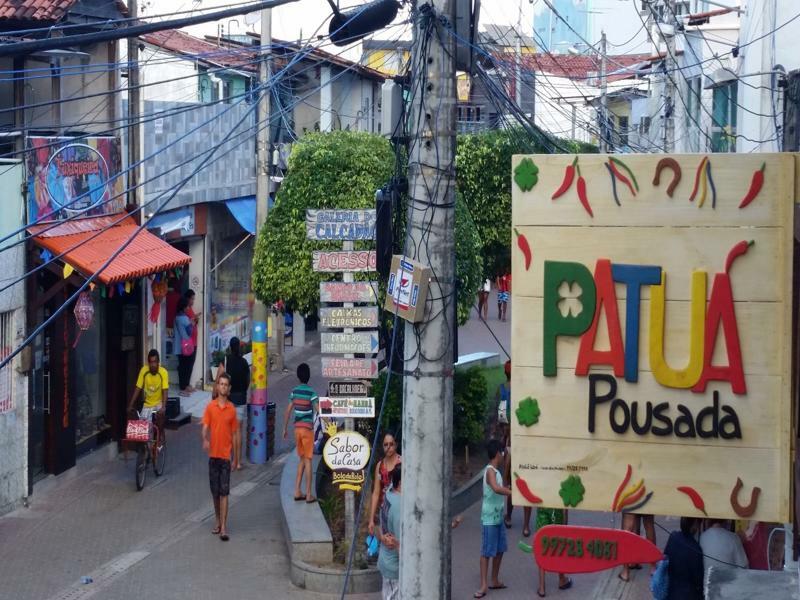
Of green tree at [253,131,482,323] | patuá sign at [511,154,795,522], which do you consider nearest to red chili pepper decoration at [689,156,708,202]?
patuá sign at [511,154,795,522]

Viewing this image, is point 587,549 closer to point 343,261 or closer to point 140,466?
point 343,261

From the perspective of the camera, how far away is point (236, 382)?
19906 mm

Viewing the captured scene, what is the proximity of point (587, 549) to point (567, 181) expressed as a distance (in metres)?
1.79

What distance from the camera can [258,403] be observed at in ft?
58.7

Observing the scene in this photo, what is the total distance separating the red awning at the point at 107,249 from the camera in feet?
47.7

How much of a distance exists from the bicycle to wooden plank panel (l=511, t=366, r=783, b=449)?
10868mm

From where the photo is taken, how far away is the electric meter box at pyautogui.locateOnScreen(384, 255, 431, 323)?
7.77 meters

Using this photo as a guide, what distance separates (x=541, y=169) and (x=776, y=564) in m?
4.19

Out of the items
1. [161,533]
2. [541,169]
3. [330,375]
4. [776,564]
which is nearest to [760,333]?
[541,169]

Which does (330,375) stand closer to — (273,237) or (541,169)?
(273,237)

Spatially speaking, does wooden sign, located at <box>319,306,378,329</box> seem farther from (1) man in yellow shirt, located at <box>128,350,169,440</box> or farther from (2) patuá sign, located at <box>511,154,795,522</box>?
(2) patuá sign, located at <box>511,154,795,522</box>

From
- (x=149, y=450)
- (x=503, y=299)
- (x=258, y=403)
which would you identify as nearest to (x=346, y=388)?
(x=149, y=450)

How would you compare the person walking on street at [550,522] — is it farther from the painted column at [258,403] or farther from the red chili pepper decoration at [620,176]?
the painted column at [258,403]

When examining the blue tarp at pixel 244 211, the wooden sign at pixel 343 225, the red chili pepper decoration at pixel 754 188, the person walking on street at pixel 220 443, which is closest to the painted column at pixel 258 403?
the person walking on street at pixel 220 443
